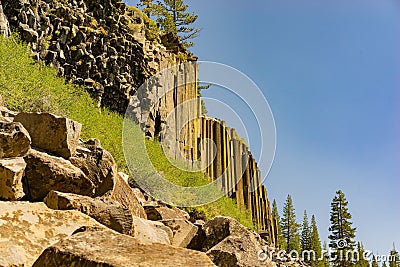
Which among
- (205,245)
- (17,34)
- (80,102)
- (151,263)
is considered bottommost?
(151,263)

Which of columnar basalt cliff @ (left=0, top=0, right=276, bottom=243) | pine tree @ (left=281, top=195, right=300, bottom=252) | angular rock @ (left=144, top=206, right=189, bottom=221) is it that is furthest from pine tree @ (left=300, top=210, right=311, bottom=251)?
angular rock @ (left=144, top=206, right=189, bottom=221)

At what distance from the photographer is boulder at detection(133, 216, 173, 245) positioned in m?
5.04

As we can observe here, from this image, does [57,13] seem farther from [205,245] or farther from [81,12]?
[205,245]

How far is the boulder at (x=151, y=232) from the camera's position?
5.04 meters

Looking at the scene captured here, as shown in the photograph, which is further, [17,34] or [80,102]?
[80,102]

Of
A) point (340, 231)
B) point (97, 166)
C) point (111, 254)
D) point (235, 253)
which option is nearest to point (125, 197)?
point (97, 166)

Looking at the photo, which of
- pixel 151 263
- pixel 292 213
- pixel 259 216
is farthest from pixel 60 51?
pixel 292 213

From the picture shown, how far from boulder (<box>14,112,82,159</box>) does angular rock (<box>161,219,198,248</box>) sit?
1.75 m

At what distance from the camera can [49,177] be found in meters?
5.08

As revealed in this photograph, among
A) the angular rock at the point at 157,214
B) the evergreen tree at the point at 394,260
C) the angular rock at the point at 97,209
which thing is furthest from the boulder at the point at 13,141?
the evergreen tree at the point at 394,260

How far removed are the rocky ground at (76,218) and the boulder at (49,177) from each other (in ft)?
0.03

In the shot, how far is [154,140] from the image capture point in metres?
22.8

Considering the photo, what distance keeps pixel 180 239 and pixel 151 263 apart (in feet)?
9.96

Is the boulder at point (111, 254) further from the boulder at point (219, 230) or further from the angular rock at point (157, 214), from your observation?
the angular rock at point (157, 214)
